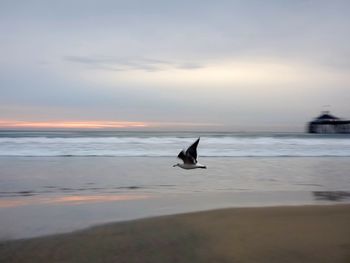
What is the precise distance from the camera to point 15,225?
212 inches

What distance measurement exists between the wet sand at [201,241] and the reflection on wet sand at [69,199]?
1.85 metres

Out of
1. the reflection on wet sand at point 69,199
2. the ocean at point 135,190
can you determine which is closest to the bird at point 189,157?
the ocean at point 135,190

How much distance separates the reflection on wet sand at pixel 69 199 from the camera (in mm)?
6938

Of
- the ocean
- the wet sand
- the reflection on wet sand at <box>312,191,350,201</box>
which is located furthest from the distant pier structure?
the wet sand

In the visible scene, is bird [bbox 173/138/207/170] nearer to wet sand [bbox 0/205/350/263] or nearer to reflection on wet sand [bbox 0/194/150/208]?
reflection on wet sand [bbox 0/194/150/208]

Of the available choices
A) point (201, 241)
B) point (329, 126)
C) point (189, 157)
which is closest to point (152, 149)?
point (189, 157)

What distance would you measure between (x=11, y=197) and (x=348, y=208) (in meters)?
5.45

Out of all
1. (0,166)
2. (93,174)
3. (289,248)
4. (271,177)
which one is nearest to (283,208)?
(289,248)

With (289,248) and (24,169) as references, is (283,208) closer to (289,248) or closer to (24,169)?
(289,248)

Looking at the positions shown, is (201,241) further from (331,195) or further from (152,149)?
(152,149)

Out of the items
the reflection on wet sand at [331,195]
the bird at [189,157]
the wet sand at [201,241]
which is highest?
the bird at [189,157]

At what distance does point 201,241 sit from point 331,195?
4.12 metres

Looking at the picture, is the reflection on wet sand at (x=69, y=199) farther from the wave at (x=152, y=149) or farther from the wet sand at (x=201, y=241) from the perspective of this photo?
the wave at (x=152, y=149)

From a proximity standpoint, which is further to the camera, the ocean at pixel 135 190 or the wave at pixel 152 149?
the wave at pixel 152 149
